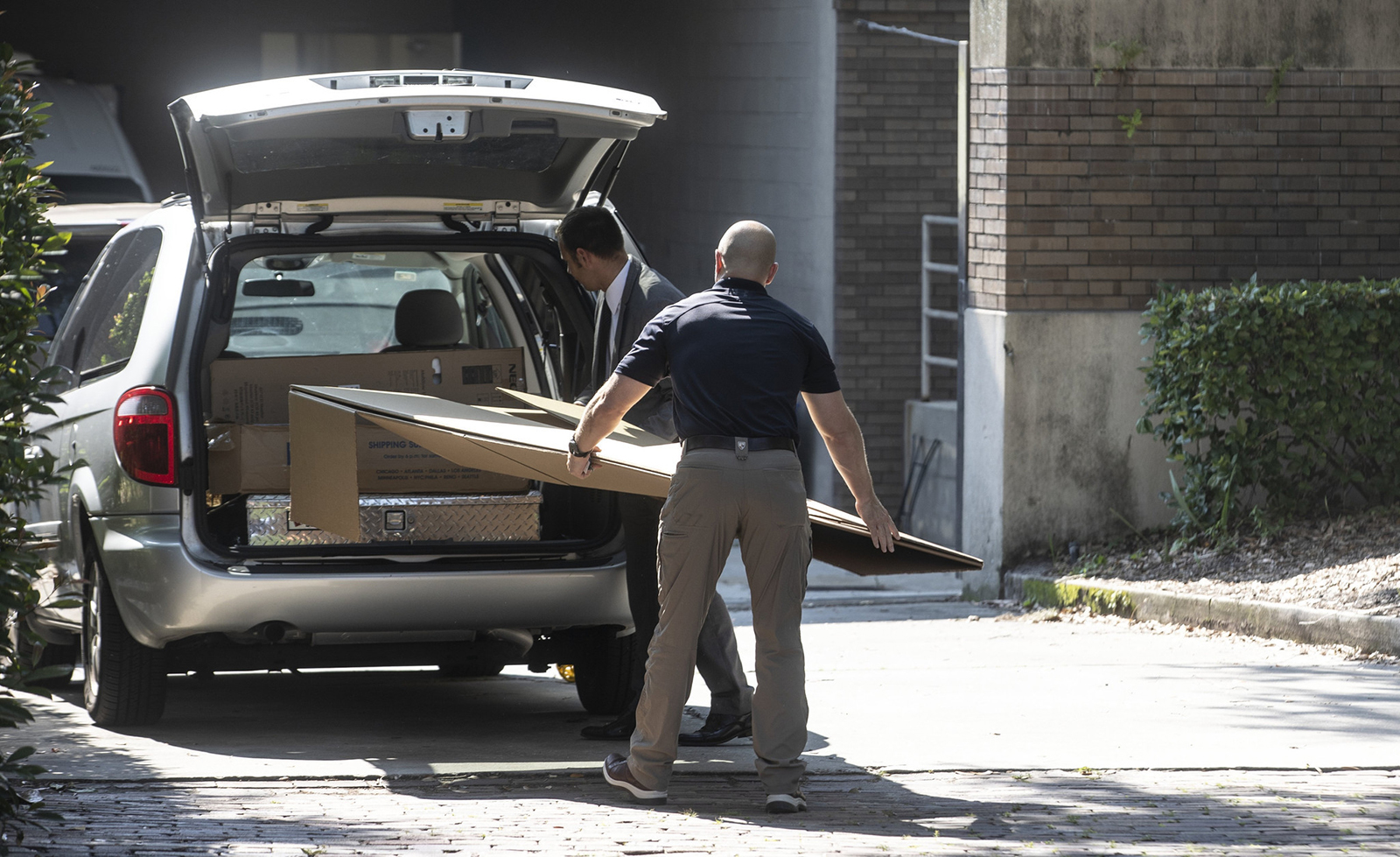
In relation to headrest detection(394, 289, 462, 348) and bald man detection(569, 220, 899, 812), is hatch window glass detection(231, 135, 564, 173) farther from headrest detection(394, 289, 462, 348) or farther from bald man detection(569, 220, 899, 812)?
bald man detection(569, 220, 899, 812)

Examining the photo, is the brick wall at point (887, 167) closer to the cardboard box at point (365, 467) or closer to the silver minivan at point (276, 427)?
the silver minivan at point (276, 427)

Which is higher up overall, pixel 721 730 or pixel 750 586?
pixel 750 586

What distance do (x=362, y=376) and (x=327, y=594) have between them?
3.95 feet

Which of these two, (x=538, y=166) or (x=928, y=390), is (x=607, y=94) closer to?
(x=538, y=166)

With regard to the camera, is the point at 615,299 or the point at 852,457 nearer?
the point at 852,457

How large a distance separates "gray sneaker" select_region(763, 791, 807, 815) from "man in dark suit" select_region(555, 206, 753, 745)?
0.82 m

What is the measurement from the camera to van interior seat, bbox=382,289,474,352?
7242mm

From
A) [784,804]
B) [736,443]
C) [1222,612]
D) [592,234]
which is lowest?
[1222,612]

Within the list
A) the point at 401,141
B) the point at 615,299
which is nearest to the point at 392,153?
the point at 401,141

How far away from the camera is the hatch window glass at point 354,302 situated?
715cm

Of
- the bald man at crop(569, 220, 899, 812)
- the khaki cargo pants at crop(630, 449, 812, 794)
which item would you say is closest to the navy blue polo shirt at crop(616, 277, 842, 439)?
the bald man at crop(569, 220, 899, 812)

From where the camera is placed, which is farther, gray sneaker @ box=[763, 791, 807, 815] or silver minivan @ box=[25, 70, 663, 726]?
silver minivan @ box=[25, 70, 663, 726]

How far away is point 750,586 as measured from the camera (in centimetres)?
535

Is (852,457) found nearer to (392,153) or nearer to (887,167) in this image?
(392,153)
